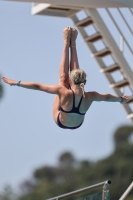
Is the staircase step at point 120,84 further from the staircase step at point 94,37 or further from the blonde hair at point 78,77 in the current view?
the blonde hair at point 78,77

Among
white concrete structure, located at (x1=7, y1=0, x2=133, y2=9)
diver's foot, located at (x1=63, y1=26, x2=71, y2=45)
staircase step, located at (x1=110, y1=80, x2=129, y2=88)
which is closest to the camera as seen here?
diver's foot, located at (x1=63, y1=26, x2=71, y2=45)

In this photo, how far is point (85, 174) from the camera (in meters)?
28.6

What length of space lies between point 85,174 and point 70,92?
20720 millimetres

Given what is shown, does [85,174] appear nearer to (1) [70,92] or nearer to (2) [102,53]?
(2) [102,53]

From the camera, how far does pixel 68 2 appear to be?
33.3 feet

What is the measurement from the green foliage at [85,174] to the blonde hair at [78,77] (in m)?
17.6

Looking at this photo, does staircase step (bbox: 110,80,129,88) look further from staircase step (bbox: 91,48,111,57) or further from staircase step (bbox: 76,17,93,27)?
staircase step (bbox: 76,17,93,27)

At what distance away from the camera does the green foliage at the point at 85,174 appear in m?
26.5

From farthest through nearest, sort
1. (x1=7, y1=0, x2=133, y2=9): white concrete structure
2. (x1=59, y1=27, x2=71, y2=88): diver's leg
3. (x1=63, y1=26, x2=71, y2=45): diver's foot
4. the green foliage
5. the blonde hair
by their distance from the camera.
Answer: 1. the green foliage
2. (x1=7, y1=0, x2=133, y2=9): white concrete structure
3. (x1=63, y1=26, x2=71, y2=45): diver's foot
4. (x1=59, y1=27, x2=71, y2=88): diver's leg
5. the blonde hair

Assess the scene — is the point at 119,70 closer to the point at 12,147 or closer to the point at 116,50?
the point at 116,50

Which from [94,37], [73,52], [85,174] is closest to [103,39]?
[94,37]

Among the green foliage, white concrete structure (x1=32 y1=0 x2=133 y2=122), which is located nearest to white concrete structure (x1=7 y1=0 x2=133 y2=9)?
white concrete structure (x1=32 y1=0 x2=133 y2=122)

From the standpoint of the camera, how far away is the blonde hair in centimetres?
792

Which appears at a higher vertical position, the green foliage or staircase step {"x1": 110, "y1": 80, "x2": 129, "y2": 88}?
staircase step {"x1": 110, "y1": 80, "x2": 129, "y2": 88}
